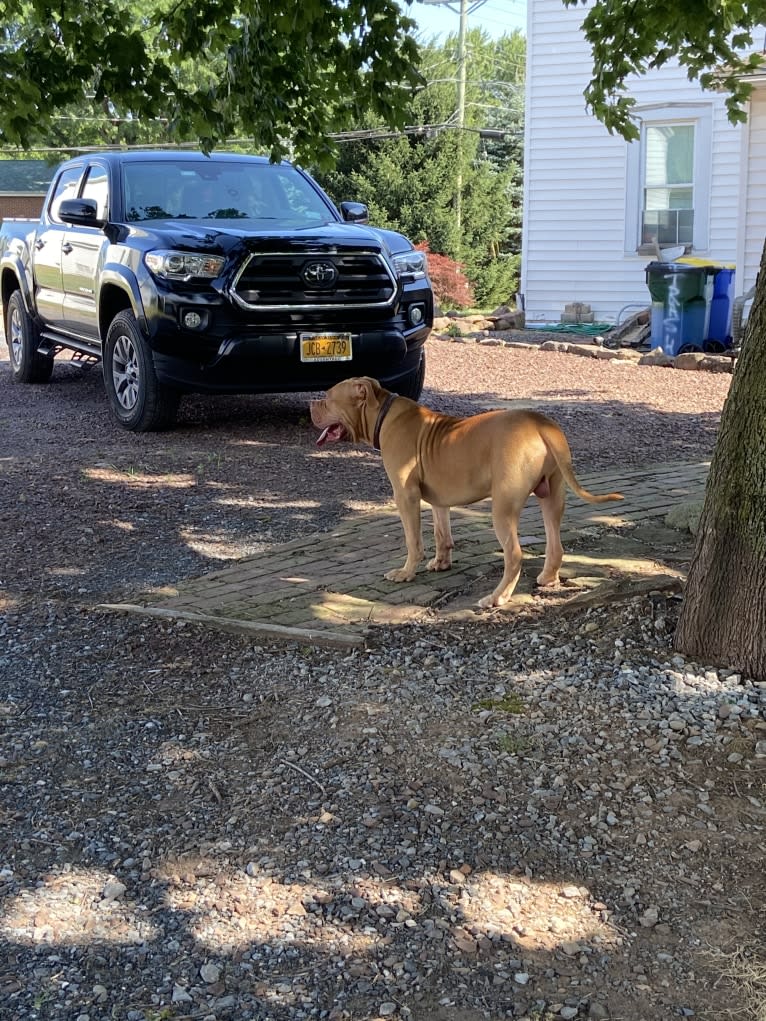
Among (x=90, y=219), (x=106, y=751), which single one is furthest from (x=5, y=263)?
(x=106, y=751)

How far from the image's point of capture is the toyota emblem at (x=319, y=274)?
884 centimetres

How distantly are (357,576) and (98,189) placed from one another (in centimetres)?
595

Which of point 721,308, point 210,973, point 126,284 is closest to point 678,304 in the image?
point 721,308

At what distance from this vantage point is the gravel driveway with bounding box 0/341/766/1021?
9.18ft

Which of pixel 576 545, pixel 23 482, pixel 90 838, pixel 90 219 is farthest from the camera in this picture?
pixel 90 219

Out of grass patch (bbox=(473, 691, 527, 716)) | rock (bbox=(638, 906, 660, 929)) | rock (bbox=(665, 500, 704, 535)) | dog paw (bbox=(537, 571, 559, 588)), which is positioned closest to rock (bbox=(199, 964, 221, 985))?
rock (bbox=(638, 906, 660, 929))

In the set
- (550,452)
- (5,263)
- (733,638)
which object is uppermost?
(5,263)

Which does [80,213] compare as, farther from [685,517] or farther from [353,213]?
[685,517]

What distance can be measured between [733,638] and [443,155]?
29.7 meters

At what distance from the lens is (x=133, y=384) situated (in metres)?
9.40

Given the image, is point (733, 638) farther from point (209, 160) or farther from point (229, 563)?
point (209, 160)

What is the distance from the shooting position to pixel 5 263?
12664 millimetres

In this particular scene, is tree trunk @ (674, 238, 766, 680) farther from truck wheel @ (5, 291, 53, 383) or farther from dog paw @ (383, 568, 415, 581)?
truck wheel @ (5, 291, 53, 383)

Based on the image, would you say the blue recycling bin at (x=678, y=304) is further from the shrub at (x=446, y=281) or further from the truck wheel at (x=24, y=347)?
the shrub at (x=446, y=281)
